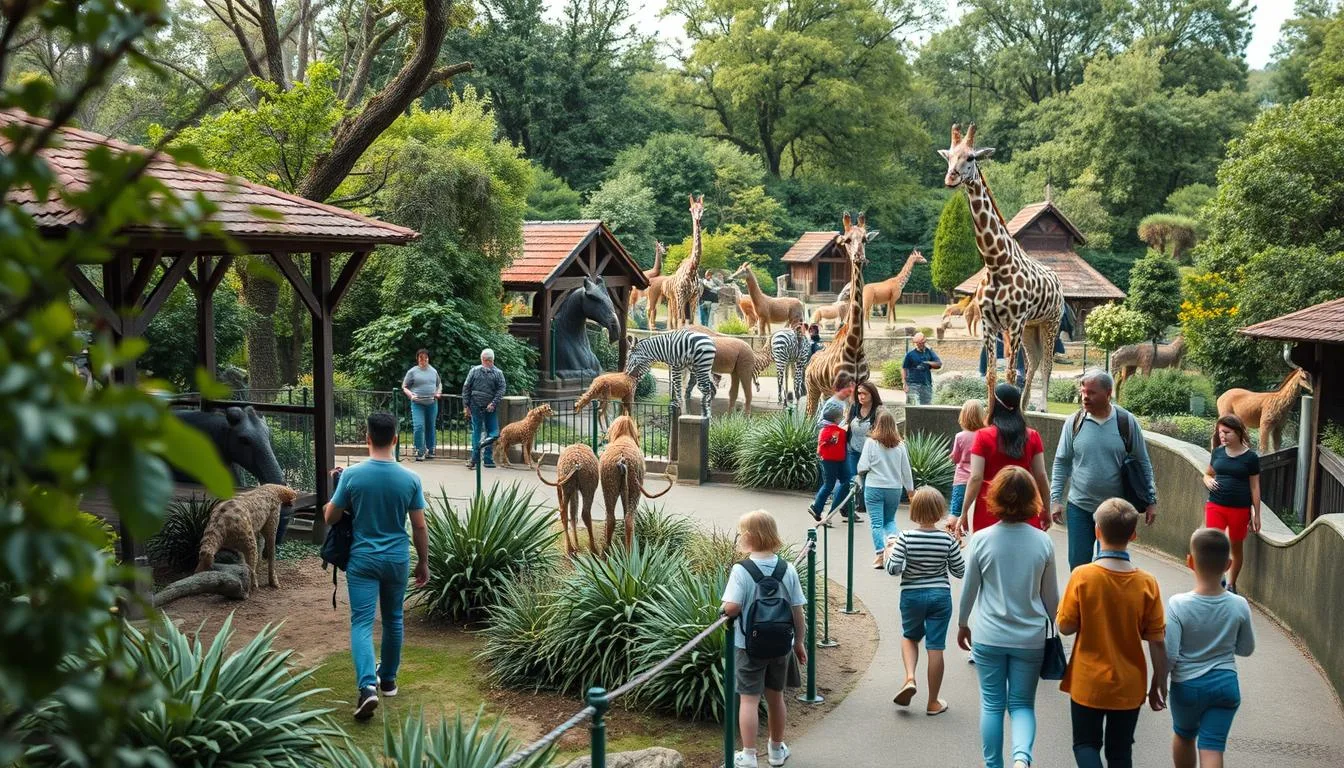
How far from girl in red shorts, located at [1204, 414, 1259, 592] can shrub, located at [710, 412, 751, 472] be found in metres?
8.32

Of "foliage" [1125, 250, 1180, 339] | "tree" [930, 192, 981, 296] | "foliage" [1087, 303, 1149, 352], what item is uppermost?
"tree" [930, 192, 981, 296]

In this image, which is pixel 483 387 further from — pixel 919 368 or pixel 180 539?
pixel 919 368

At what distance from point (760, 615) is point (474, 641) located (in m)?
3.89

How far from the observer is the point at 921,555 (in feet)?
25.2

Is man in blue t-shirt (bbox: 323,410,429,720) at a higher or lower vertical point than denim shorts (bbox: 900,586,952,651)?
higher

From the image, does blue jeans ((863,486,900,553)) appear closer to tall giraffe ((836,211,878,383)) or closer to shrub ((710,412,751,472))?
tall giraffe ((836,211,878,383))

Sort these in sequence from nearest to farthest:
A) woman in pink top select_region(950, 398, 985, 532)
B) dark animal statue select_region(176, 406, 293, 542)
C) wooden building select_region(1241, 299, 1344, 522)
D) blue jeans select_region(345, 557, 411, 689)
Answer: blue jeans select_region(345, 557, 411, 689) → woman in pink top select_region(950, 398, 985, 532) → dark animal statue select_region(176, 406, 293, 542) → wooden building select_region(1241, 299, 1344, 522)

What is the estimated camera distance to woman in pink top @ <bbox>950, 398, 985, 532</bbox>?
1109 centimetres

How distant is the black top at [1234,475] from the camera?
9695mm

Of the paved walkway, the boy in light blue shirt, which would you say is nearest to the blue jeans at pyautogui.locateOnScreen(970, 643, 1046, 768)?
the boy in light blue shirt

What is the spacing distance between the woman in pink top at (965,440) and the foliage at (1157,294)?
21975 mm

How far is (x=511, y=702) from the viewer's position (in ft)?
27.8

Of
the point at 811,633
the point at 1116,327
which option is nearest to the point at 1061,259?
the point at 1116,327

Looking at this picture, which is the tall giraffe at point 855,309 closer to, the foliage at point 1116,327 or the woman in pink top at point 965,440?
the woman in pink top at point 965,440
